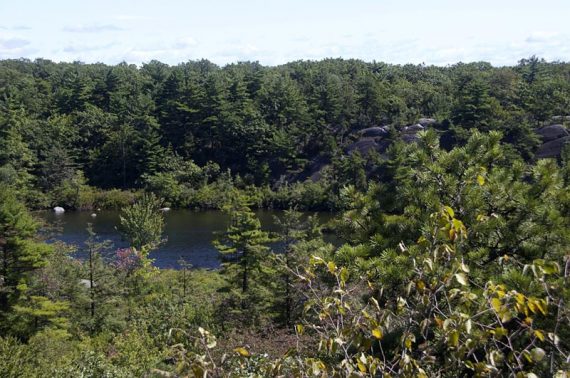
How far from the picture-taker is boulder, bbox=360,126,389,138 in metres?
47.9

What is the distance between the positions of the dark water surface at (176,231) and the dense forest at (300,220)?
1778 mm

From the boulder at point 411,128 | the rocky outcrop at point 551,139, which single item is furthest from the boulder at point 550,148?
the boulder at point 411,128

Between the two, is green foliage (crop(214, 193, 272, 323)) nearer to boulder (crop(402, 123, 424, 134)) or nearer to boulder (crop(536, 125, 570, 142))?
boulder (crop(536, 125, 570, 142))

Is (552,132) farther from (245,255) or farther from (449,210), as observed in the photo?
(449,210)

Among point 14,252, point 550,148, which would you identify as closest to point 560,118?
point 550,148

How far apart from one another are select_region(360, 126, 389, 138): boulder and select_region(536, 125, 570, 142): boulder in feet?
39.2

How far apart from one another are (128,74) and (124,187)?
19785 mm

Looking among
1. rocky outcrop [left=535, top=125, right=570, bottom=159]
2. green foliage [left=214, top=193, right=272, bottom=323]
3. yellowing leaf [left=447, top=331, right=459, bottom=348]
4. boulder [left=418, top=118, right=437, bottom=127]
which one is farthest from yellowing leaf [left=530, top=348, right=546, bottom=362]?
boulder [left=418, top=118, right=437, bottom=127]

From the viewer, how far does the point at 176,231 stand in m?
37.4

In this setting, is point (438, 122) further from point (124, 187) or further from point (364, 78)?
point (124, 187)

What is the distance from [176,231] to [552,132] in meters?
27.4

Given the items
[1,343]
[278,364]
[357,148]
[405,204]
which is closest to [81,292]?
[1,343]

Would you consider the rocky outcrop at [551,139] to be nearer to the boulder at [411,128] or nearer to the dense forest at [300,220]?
the dense forest at [300,220]

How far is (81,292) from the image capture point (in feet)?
57.9
